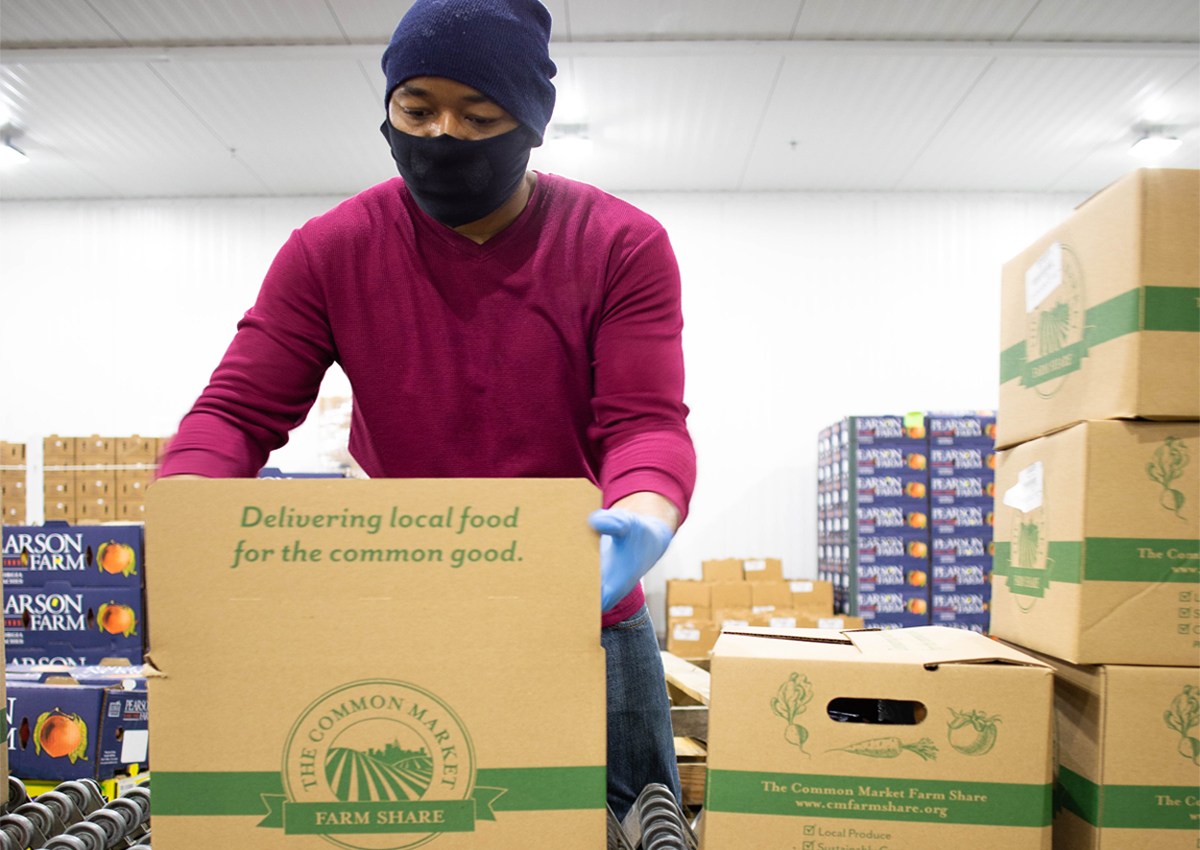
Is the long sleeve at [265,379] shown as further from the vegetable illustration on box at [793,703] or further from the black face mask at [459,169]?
the vegetable illustration on box at [793,703]

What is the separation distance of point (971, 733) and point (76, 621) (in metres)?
3.65

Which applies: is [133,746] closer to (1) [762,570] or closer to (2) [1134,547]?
(2) [1134,547]

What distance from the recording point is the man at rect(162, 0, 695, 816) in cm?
111

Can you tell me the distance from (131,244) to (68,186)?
2.06 feet

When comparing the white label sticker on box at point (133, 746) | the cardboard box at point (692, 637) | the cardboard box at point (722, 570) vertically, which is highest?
the white label sticker on box at point (133, 746)

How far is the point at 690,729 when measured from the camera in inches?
89.6

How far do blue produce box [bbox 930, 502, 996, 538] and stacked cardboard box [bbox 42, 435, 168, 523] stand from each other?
5.46 metres

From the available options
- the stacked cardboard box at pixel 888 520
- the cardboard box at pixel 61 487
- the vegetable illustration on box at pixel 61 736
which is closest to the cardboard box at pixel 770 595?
the stacked cardboard box at pixel 888 520

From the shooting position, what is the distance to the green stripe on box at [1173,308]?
103 centimetres

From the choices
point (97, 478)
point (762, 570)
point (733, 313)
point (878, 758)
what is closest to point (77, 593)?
point (97, 478)

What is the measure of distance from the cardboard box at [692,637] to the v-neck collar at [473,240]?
4559 millimetres

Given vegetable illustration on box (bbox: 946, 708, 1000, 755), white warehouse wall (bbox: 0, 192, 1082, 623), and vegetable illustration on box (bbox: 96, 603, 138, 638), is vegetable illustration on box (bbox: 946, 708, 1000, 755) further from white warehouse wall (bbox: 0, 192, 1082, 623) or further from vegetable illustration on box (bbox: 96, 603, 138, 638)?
white warehouse wall (bbox: 0, 192, 1082, 623)

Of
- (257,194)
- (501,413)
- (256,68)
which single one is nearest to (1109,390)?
(501,413)

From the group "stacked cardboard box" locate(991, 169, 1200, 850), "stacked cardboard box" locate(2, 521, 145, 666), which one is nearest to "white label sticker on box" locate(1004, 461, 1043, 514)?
"stacked cardboard box" locate(991, 169, 1200, 850)
